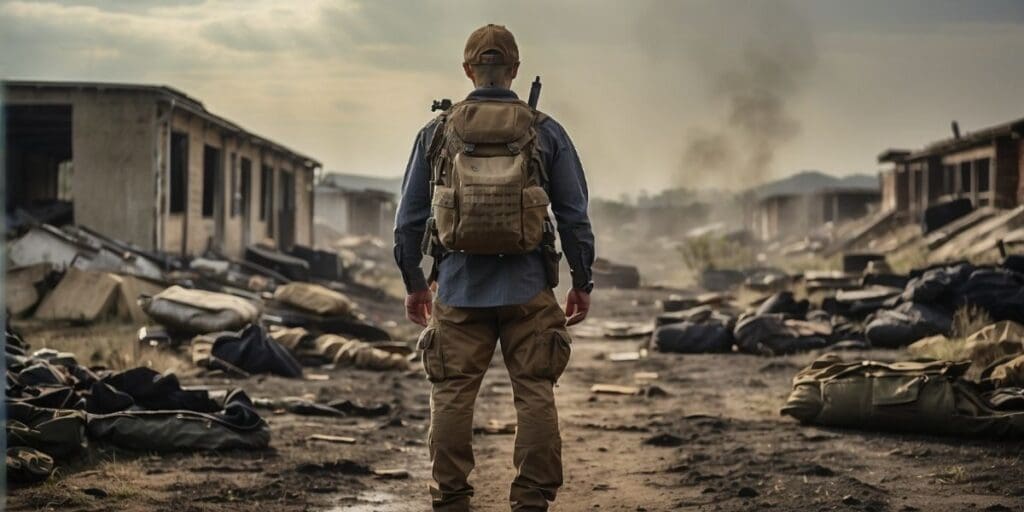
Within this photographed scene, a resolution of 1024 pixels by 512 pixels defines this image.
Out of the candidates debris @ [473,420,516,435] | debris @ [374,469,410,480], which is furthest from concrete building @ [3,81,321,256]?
debris @ [374,469,410,480]

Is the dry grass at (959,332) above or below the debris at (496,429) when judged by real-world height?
above

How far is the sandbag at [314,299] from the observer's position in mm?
14617

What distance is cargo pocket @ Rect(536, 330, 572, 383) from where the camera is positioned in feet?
13.7

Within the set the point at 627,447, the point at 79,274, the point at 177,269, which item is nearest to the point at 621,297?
the point at 177,269

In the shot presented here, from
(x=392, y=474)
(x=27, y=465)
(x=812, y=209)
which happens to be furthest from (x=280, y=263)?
(x=812, y=209)

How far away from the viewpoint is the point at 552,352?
4.18 meters

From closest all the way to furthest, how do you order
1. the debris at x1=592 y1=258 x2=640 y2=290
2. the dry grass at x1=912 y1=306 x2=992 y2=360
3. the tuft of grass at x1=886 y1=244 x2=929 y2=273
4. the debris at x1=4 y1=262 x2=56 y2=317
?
the dry grass at x1=912 y1=306 x2=992 y2=360 < the debris at x1=4 y1=262 x2=56 y2=317 < the tuft of grass at x1=886 y1=244 x2=929 y2=273 < the debris at x1=592 y1=258 x2=640 y2=290

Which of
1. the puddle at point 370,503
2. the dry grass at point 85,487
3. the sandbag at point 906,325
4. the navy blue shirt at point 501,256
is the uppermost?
the navy blue shirt at point 501,256

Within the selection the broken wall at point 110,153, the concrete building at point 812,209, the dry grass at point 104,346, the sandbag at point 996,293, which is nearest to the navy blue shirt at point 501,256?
the dry grass at point 104,346

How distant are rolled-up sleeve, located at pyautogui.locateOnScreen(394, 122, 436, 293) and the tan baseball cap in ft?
1.25

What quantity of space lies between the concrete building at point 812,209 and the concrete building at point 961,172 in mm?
7535

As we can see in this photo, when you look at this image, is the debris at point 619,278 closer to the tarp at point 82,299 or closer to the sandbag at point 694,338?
the sandbag at point 694,338

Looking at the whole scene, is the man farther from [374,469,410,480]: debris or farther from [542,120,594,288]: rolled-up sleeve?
[374,469,410,480]: debris

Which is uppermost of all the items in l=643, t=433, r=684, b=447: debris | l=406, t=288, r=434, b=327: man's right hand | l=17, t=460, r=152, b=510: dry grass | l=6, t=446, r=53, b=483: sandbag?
l=406, t=288, r=434, b=327: man's right hand
